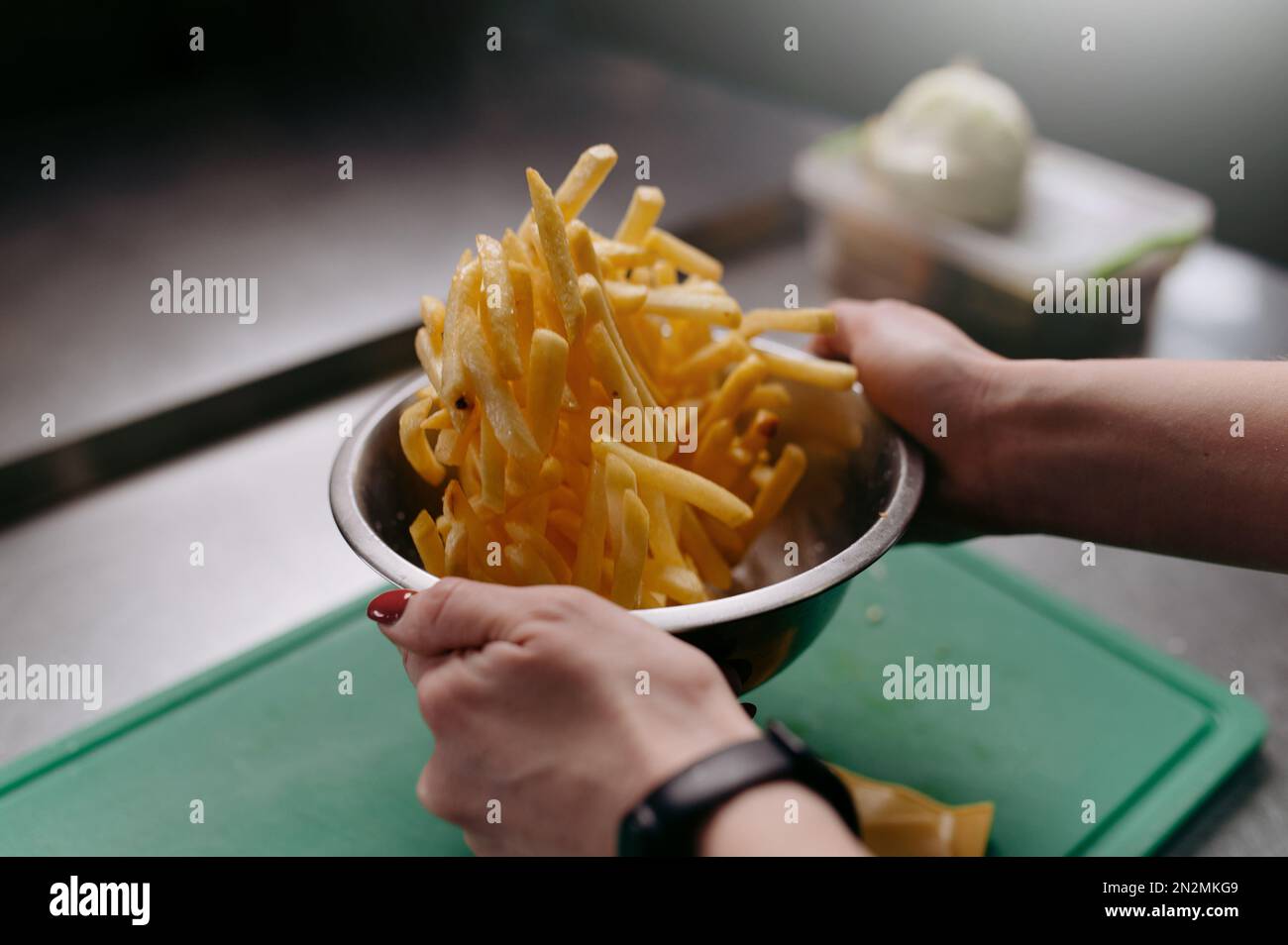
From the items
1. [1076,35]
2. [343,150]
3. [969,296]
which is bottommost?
[969,296]

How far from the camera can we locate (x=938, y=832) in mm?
1156

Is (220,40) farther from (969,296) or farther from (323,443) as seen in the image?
(969,296)

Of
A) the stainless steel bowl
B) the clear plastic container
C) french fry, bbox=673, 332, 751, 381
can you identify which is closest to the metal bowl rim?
the stainless steel bowl

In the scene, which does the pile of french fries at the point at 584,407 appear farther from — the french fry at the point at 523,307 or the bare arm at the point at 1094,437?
the bare arm at the point at 1094,437

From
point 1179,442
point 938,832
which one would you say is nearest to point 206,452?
point 938,832

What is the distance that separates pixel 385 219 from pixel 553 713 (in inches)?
68.6

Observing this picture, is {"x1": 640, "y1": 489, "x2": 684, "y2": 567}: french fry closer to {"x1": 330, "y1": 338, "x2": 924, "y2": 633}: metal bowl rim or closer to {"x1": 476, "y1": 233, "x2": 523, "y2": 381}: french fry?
{"x1": 330, "y1": 338, "x2": 924, "y2": 633}: metal bowl rim

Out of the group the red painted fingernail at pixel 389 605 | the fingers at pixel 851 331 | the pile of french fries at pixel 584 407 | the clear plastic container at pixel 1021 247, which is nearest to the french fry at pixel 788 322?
the pile of french fries at pixel 584 407

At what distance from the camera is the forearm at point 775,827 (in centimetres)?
76

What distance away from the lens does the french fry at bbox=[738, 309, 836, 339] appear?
1.18 metres

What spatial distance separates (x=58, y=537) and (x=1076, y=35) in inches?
97.9

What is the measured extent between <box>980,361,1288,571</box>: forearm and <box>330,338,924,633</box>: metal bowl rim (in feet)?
0.56

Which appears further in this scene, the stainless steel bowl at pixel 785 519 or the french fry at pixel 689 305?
the french fry at pixel 689 305

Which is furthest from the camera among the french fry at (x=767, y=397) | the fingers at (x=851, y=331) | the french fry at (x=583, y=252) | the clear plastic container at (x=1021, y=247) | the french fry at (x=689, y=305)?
the clear plastic container at (x=1021, y=247)
